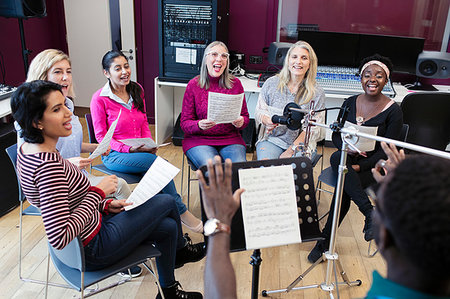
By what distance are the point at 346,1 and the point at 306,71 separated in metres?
1.61

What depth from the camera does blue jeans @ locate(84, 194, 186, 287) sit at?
5.42 feet

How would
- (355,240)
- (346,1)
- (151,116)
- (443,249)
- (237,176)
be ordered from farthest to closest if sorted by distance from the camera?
1. (151,116)
2. (346,1)
3. (355,240)
4. (237,176)
5. (443,249)

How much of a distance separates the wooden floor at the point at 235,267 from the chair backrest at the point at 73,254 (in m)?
0.61

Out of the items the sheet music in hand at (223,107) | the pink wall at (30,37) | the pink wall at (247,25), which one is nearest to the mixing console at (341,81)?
the pink wall at (247,25)

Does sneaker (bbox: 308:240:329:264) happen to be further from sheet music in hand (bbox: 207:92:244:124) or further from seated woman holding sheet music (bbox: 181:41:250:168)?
sheet music in hand (bbox: 207:92:244:124)

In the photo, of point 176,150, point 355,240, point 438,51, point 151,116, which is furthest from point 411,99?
point 151,116

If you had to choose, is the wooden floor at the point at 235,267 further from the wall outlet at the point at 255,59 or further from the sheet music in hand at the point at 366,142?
the wall outlet at the point at 255,59

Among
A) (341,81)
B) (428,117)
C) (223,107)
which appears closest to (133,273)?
(223,107)

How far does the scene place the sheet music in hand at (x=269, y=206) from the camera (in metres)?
1.52

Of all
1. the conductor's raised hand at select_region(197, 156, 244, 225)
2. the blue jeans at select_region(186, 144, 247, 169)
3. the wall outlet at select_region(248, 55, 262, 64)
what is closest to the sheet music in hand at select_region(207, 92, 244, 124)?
the blue jeans at select_region(186, 144, 247, 169)

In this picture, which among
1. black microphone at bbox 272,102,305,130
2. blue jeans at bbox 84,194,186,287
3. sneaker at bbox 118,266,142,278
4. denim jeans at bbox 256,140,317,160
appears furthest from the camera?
denim jeans at bbox 256,140,317,160

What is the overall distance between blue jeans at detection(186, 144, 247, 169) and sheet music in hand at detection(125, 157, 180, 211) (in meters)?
0.71

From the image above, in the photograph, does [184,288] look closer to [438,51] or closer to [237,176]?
[237,176]

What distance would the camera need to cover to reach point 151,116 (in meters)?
4.80
